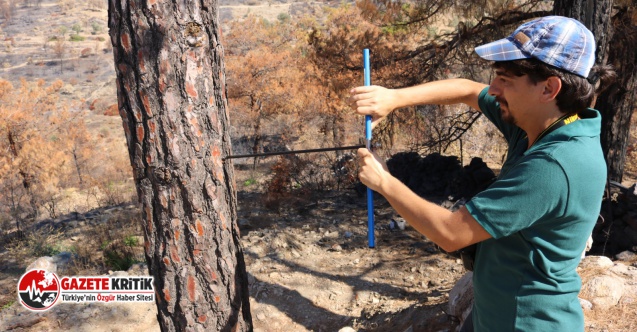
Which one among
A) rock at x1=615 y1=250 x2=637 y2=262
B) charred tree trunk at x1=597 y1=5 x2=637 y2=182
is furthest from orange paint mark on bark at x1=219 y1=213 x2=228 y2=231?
charred tree trunk at x1=597 y1=5 x2=637 y2=182

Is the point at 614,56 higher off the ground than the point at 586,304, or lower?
higher

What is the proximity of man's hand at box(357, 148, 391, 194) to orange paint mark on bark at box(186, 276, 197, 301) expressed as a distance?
1.01m

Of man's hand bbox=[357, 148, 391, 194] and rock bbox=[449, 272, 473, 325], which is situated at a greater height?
man's hand bbox=[357, 148, 391, 194]

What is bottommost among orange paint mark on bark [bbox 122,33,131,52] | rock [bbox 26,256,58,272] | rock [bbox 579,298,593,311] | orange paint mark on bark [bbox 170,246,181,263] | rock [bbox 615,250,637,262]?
rock [bbox 26,256,58,272]

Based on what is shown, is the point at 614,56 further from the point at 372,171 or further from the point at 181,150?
the point at 181,150

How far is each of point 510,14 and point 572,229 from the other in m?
4.37

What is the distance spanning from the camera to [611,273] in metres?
2.89

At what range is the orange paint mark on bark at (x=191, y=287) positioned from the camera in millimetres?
1986

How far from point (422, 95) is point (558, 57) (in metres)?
0.72

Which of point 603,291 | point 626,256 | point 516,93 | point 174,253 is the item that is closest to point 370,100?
point 516,93

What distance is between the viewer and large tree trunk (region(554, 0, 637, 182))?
381 cm

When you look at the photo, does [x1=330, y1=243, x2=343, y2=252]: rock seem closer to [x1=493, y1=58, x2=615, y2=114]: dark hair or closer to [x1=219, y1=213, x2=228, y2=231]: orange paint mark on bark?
[x1=219, y1=213, x2=228, y2=231]: orange paint mark on bark

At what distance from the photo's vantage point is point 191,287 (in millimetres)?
1995

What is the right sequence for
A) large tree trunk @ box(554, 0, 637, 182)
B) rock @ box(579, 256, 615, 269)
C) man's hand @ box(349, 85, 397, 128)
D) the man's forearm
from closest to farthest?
1. man's hand @ box(349, 85, 397, 128)
2. the man's forearm
3. rock @ box(579, 256, 615, 269)
4. large tree trunk @ box(554, 0, 637, 182)
